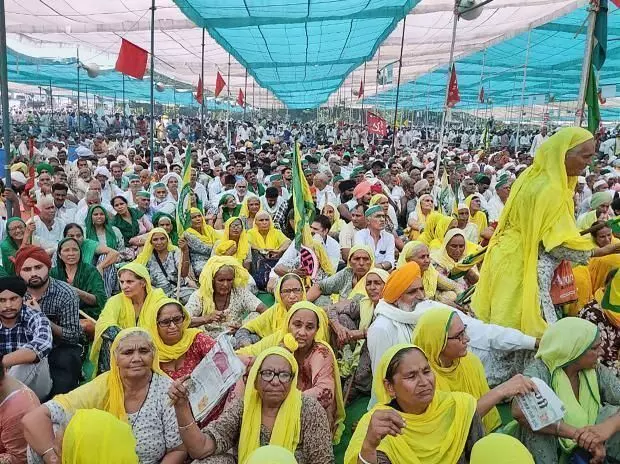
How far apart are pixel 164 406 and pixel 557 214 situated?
1.85 metres

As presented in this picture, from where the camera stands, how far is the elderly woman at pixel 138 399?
8.38ft

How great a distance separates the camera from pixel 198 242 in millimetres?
6004

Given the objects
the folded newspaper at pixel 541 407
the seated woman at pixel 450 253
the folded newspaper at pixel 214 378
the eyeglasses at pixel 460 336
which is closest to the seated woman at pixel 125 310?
the folded newspaper at pixel 214 378

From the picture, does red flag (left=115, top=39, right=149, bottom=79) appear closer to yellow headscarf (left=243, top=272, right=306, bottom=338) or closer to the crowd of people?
the crowd of people

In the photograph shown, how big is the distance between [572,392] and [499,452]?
2.30 ft

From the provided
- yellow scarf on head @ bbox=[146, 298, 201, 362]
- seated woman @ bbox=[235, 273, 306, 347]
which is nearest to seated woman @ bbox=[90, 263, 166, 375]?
yellow scarf on head @ bbox=[146, 298, 201, 362]

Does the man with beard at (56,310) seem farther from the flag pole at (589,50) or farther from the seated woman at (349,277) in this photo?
the flag pole at (589,50)

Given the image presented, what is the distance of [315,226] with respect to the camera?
569 cm

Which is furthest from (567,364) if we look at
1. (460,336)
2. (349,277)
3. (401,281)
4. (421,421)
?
(349,277)

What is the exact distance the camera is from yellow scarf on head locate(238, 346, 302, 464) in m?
2.46

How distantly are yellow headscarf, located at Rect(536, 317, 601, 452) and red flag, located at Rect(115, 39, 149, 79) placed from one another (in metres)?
7.15

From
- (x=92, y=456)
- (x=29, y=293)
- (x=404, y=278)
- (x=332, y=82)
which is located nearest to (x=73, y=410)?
(x=92, y=456)

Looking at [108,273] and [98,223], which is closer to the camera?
[108,273]

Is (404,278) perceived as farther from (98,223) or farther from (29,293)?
(98,223)
